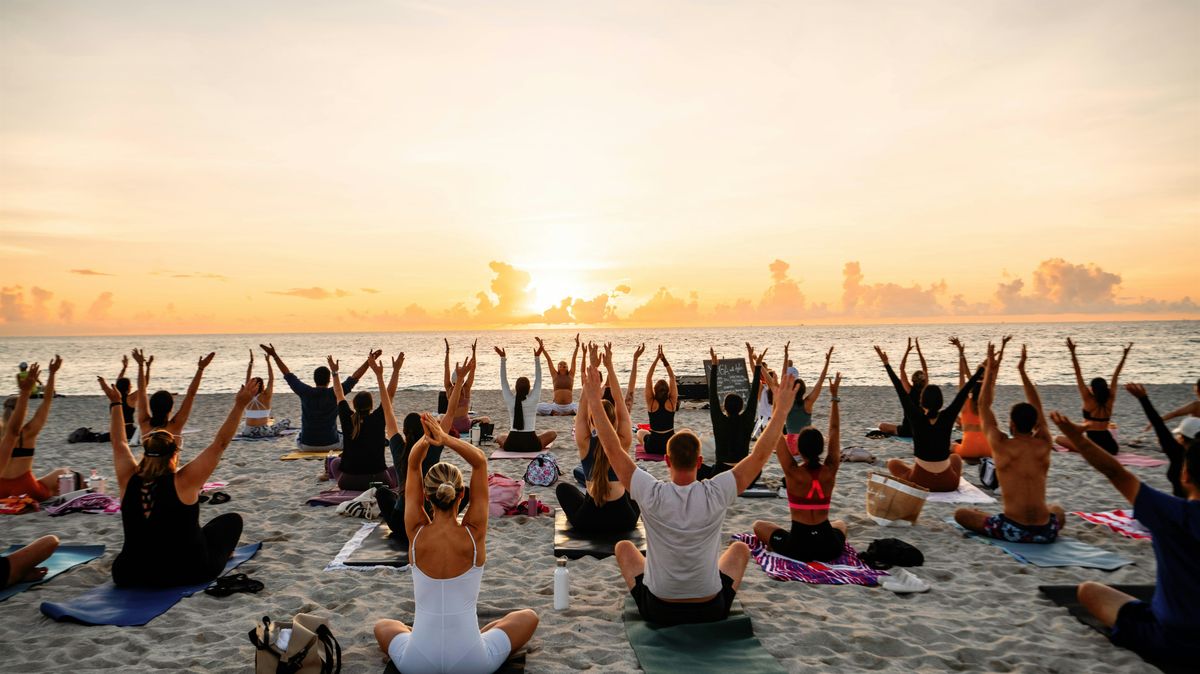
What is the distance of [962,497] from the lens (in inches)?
338

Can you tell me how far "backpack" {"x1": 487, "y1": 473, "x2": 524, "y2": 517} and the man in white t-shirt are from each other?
3469 millimetres

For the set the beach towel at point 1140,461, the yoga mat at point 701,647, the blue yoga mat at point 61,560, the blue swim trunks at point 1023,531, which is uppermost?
the blue swim trunks at point 1023,531

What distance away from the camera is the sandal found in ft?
18.1

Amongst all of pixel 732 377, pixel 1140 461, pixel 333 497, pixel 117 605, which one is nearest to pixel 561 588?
pixel 117 605

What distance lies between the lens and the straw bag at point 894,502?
24.3ft

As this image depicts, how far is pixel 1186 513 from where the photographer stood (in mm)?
3875

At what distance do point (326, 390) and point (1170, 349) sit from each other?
76.0 metres

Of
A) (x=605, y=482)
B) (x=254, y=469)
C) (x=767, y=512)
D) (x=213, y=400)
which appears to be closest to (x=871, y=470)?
(x=767, y=512)

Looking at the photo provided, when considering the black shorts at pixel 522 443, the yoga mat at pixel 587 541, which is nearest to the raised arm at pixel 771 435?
the yoga mat at pixel 587 541

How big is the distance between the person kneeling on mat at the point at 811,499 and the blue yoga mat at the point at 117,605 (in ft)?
17.6

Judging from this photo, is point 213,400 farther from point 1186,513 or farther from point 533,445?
point 1186,513

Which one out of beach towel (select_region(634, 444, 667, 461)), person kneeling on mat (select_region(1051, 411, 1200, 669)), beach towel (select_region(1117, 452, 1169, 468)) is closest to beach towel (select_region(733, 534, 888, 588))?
person kneeling on mat (select_region(1051, 411, 1200, 669))

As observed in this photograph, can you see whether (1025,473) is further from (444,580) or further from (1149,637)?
(444,580)

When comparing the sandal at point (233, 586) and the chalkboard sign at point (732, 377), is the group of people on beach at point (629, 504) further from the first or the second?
the chalkboard sign at point (732, 377)
